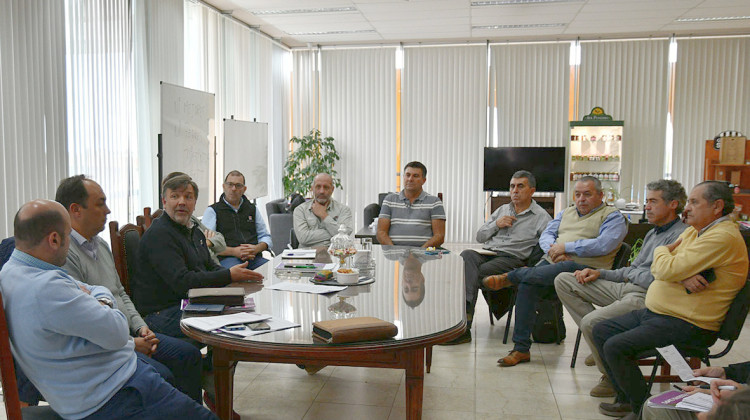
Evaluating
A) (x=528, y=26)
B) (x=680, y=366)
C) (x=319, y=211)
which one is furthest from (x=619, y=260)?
(x=528, y=26)

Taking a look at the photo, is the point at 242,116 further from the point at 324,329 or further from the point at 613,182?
the point at 324,329

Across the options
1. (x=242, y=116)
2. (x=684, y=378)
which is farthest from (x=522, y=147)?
(x=684, y=378)

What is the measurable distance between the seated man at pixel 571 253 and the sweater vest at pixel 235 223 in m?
1.94

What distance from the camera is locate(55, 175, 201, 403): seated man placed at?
2.55m

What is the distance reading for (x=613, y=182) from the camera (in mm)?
9164

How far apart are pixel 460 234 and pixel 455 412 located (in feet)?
21.7

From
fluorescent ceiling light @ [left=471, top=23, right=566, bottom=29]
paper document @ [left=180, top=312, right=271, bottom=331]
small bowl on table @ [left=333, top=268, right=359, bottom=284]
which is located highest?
fluorescent ceiling light @ [left=471, top=23, right=566, bottom=29]

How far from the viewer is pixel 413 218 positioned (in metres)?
5.12

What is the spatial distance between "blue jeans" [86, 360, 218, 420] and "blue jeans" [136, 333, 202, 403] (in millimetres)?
589

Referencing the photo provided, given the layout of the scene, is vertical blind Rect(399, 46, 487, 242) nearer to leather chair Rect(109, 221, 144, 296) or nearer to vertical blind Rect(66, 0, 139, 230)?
vertical blind Rect(66, 0, 139, 230)

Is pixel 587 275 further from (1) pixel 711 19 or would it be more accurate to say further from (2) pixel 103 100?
(1) pixel 711 19

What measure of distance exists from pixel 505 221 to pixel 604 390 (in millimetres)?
1604

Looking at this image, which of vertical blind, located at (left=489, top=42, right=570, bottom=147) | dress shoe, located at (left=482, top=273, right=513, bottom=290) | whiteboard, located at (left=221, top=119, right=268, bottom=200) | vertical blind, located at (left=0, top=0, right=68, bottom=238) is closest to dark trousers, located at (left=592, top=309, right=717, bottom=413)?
dress shoe, located at (left=482, top=273, right=513, bottom=290)

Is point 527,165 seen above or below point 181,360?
above
